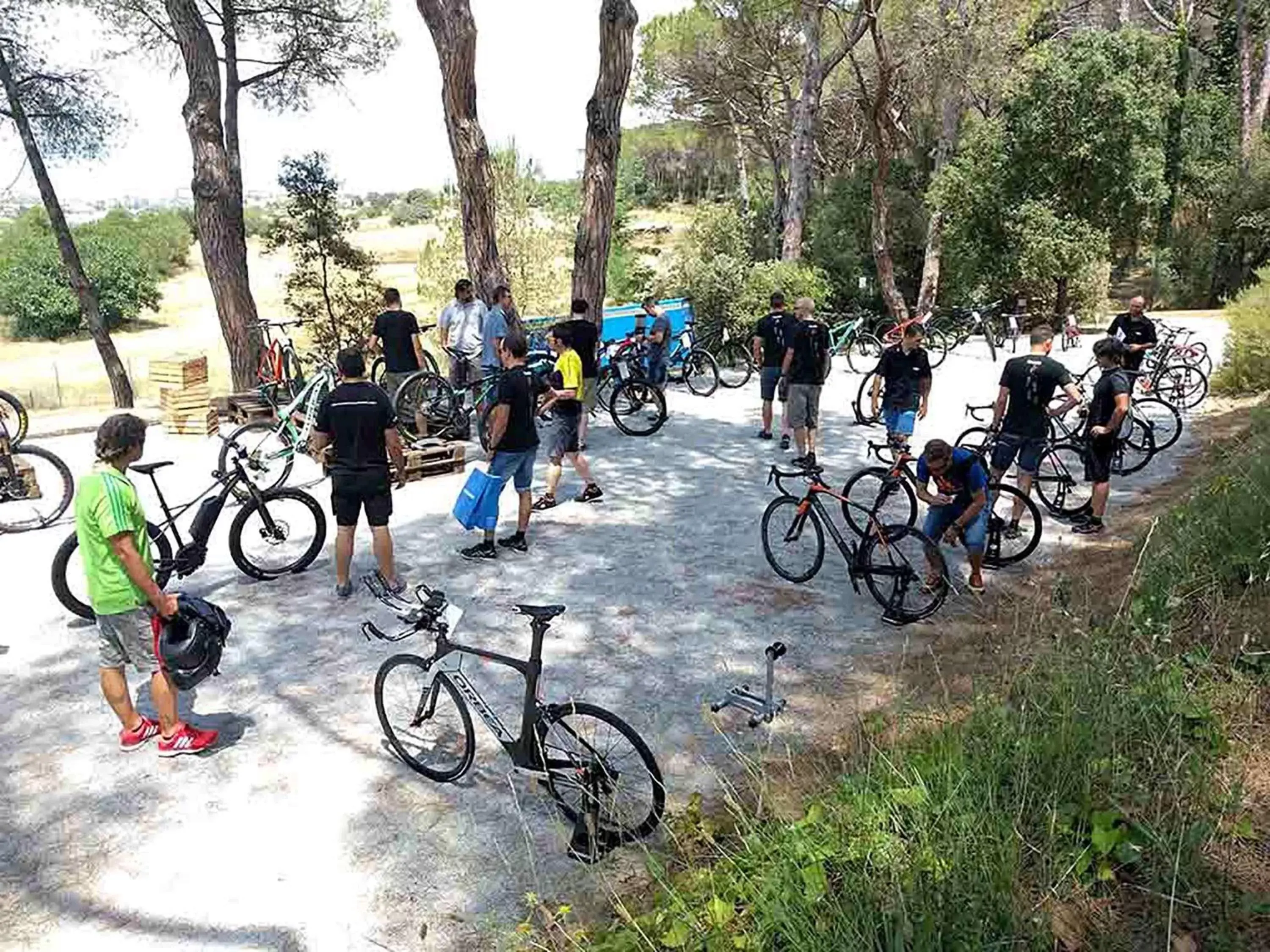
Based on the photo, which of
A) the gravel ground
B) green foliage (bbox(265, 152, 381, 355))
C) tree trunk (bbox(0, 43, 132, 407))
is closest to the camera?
the gravel ground

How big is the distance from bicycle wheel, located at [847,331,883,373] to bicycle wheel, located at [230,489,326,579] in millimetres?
9975

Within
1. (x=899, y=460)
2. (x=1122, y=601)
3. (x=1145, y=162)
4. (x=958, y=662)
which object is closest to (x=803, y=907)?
(x=958, y=662)

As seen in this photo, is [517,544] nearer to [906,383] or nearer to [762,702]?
[762,702]

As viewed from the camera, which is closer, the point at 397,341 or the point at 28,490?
the point at 28,490

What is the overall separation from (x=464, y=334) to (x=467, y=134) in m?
2.64

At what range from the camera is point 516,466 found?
278 inches

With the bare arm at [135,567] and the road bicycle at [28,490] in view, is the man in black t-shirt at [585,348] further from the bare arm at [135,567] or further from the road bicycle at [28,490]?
the bare arm at [135,567]

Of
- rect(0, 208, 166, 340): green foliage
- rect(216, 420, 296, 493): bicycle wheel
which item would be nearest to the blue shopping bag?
rect(216, 420, 296, 493): bicycle wheel

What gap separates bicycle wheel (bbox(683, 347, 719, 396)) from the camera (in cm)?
1341

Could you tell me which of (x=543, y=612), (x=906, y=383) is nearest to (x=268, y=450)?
(x=906, y=383)

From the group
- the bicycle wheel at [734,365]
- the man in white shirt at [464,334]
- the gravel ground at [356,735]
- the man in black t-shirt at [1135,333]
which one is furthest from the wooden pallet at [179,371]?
the man in black t-shirt at [1135,333]

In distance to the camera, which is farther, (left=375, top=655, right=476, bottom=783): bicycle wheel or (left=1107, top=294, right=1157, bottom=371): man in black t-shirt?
(left=1107, top=294, right=1157, bottom=371): man in black t-shirt

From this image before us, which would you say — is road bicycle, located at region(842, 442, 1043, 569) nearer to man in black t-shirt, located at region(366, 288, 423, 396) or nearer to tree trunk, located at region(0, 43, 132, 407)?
man in black t-shirt, located at region(366, 288, 423, 396)

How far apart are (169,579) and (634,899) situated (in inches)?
177
